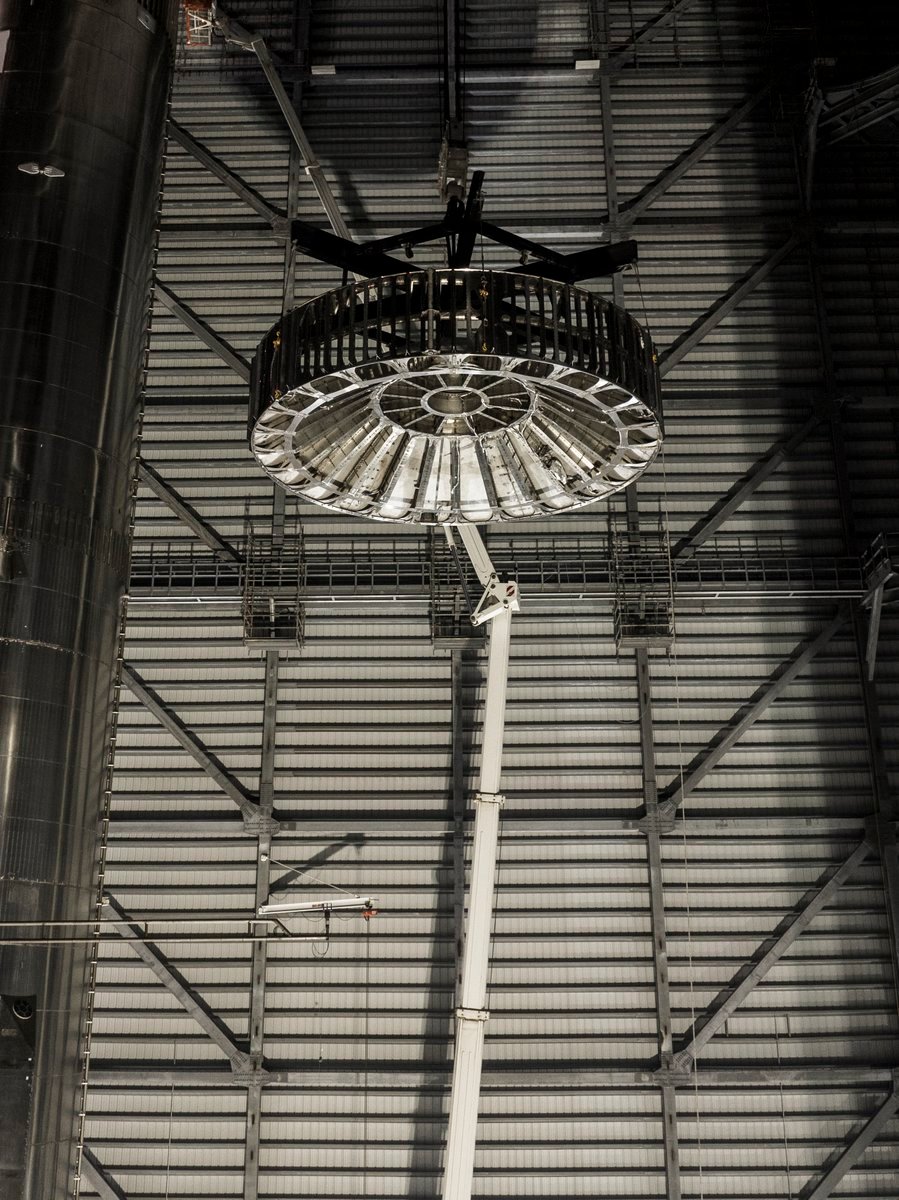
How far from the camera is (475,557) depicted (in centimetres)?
1909

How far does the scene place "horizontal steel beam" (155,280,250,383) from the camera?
81.9ft

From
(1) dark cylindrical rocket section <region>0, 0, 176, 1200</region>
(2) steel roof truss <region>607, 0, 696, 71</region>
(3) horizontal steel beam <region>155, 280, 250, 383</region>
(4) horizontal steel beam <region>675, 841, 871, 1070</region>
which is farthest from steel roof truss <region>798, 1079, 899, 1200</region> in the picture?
(2) steel roof truss <region>607, 0, 696, 71</region>

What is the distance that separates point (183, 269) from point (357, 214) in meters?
4.13

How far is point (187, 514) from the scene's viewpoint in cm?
2430

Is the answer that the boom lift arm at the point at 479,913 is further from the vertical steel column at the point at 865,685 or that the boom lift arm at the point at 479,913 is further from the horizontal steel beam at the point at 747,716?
the vertical steel column at the point at 865,685

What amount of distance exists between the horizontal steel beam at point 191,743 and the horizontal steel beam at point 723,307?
496 inches

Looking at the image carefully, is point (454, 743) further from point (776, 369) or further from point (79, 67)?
point (79, 67)

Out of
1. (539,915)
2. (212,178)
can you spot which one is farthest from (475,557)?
(212,178)

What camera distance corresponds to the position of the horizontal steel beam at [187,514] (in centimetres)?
2425

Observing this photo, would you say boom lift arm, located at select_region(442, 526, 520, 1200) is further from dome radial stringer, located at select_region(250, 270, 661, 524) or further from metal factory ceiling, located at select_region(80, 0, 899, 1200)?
dome radial stringer, located at select_region(250, 270, 661, 524)

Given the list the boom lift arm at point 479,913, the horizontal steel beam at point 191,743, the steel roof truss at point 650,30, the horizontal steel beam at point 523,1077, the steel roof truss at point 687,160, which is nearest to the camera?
the boom lift arm at point 479,913

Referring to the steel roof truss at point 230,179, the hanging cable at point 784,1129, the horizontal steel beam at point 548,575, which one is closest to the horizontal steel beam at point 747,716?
the horizontal steel beam at point 548,575

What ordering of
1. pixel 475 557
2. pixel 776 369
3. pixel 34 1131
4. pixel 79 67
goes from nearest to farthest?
pixel 34 1131 → pixel 79 67 → pixel 475 557 → pixel 776 369

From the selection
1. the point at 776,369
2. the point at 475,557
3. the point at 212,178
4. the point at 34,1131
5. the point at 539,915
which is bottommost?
the point at 34,1131
